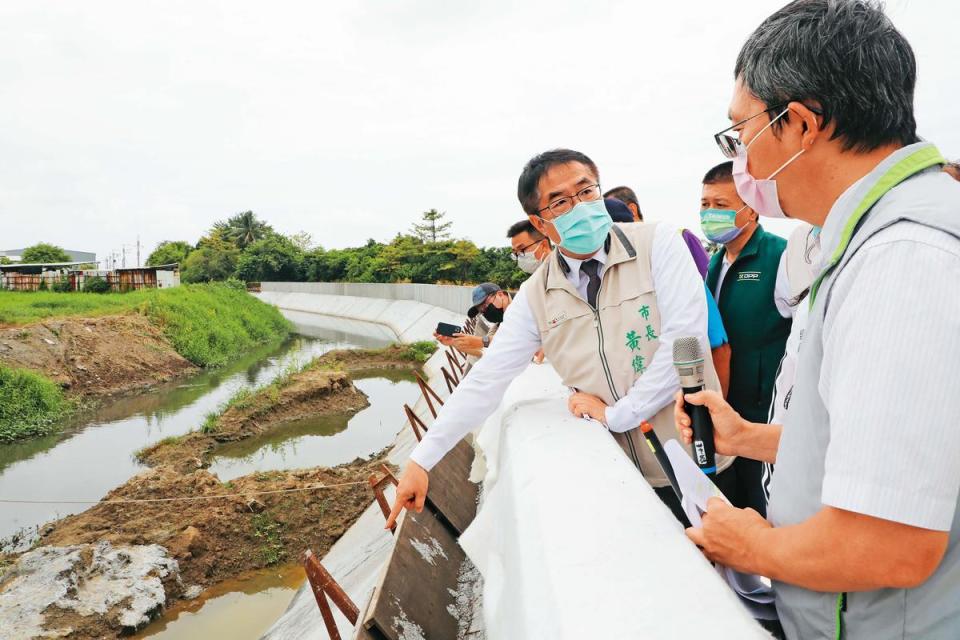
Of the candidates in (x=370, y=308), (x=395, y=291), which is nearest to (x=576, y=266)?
(x=395, y=291)

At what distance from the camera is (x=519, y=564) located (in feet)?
4.45

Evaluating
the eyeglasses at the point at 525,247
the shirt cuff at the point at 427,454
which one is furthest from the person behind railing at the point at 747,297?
the eyeglasses at the point at 525,247

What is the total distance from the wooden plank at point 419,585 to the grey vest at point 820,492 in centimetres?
133

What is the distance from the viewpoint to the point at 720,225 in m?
2.80

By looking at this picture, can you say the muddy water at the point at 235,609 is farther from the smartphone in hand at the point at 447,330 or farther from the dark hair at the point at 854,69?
the dark hair at the point at 854,69

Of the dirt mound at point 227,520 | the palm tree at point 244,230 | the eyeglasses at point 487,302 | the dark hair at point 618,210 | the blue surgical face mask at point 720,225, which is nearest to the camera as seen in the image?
the blue surgical face mask at point 720,225

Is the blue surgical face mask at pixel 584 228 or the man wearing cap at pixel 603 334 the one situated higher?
the blue surgical face mask at pixel 584 228

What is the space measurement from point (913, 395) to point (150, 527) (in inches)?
327

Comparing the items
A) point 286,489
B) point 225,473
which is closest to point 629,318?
point 286,489

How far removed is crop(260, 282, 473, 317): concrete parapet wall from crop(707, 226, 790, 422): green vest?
20.6 metres

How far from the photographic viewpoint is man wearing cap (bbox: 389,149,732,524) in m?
2.13

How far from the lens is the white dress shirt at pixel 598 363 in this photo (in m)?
2.09

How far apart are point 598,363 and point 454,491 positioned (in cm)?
187

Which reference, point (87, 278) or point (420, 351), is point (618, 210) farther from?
point (87, 278)
